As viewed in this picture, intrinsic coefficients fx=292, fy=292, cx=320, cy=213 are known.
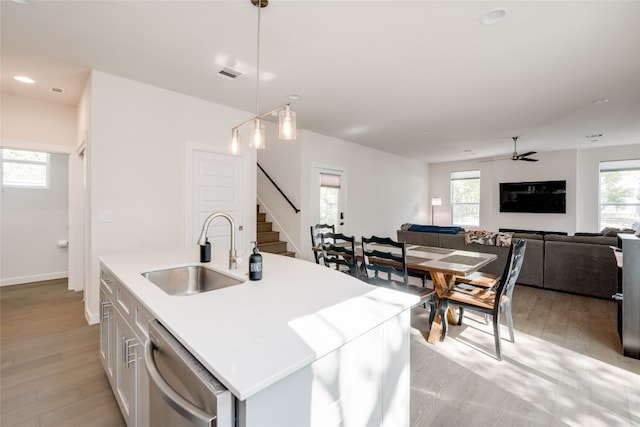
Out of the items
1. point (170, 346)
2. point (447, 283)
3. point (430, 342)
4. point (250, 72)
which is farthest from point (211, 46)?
point (430, 342)

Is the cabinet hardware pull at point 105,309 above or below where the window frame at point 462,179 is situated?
below

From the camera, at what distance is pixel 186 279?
2.05m

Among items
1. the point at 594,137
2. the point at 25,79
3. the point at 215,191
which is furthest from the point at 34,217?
the point at 594,137

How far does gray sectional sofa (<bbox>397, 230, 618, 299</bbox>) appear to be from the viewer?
12.8ft

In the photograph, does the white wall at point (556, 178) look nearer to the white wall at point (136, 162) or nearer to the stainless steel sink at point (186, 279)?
the white wall at point (136, 162)

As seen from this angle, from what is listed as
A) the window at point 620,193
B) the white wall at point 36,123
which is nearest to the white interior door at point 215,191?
the white wall at point 36,123

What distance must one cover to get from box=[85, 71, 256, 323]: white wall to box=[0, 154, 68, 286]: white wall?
2501mm

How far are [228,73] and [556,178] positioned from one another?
8.02 meters

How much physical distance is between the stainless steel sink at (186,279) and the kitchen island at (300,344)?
0.31 meters

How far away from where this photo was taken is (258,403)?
781mm

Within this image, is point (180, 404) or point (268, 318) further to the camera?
point (268, 318)

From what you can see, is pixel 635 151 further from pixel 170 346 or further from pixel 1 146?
pixel 1 146

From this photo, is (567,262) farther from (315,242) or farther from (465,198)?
(465,198)

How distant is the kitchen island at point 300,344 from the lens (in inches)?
32.2
